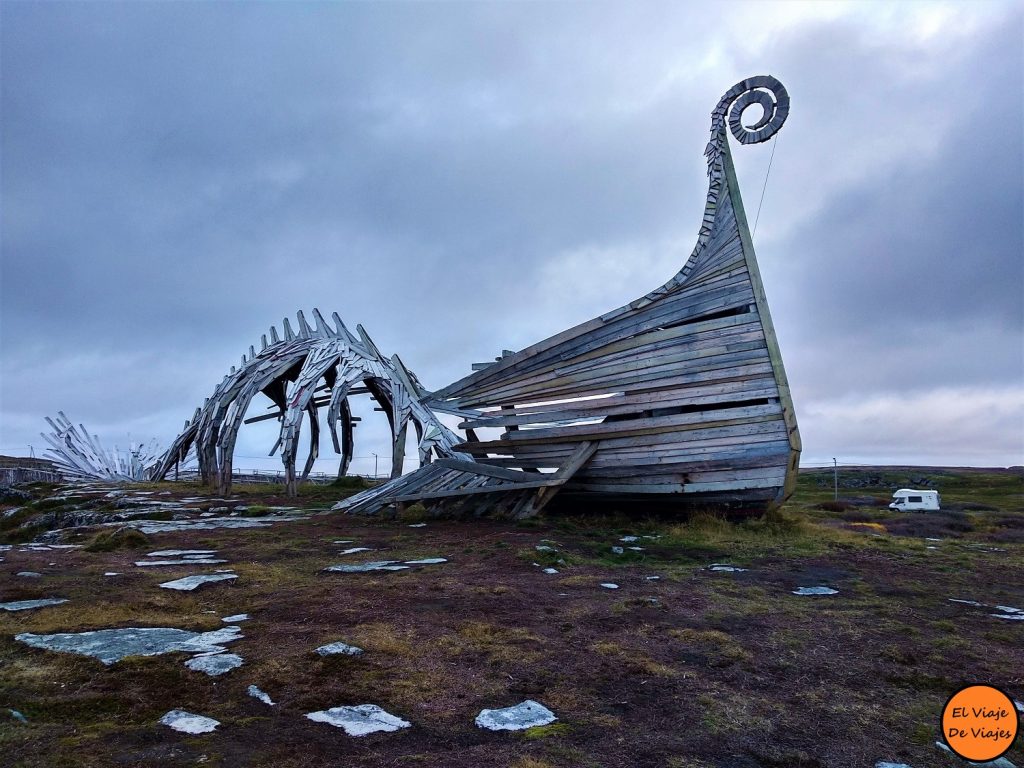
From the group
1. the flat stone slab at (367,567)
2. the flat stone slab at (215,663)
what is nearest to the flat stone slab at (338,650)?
the flat stone slab at (215,663)

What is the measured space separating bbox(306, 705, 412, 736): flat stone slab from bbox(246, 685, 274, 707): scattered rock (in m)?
0.31

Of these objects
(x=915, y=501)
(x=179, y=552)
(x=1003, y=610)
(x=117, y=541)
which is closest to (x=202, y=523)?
(x=117, y=541)

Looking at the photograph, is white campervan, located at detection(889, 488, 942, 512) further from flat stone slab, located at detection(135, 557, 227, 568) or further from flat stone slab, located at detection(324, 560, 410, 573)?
flat stone slab, located at detection(135, 557, 227, 568)

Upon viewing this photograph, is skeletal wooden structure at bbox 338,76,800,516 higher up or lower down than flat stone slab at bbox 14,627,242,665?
higher up

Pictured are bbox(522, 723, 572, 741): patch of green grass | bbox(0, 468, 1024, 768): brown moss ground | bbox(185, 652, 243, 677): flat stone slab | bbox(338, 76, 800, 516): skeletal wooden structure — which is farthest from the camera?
bbox(338, 76, 800, 516): skeletal wooden structure

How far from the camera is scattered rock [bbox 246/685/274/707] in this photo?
148 inches

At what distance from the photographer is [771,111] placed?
11758 mm

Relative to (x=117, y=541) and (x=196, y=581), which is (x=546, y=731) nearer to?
(x=196, y=581)

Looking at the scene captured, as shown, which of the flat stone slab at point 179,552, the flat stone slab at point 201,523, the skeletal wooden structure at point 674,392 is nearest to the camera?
the flat stone slab at point 179,552

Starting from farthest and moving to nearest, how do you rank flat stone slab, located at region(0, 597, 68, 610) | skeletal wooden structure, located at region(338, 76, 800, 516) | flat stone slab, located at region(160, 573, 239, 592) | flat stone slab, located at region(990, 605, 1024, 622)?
skeletal wooden structure, located at region(338, 76, 800, 516), flat stone slab, located at region(160, 573, 239, 592), flat stone slab, located at region(990, 605, 1024, 622), flat stone slab, located at region(0, 597, 68, 610)

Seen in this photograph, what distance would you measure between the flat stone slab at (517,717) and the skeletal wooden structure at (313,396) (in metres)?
11.5

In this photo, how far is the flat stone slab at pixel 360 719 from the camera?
3486mm

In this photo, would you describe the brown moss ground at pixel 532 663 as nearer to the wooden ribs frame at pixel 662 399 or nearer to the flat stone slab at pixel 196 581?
the flat stone slab at pixel 196 581

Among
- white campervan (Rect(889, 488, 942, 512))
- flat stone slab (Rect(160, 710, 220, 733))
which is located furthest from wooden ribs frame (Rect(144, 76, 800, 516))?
white campervan (Rect(889, 488, 942, 512))
